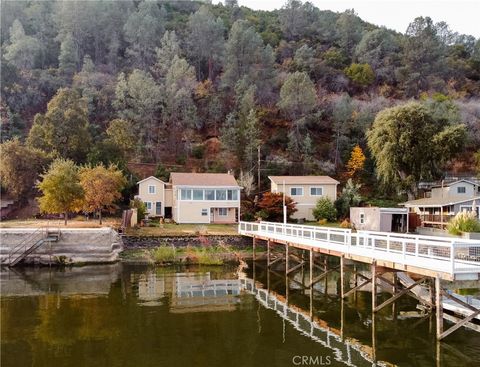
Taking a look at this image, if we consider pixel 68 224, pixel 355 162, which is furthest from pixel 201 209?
pixel 355 162

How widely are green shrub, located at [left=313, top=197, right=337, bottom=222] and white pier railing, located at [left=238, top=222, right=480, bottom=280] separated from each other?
21145mm

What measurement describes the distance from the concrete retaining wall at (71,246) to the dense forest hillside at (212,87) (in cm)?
1736

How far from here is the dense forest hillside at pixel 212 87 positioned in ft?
211

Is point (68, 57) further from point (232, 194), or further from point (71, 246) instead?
point (71, 246)

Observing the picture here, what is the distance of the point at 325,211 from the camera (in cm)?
4784

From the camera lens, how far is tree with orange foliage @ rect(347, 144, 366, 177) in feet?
213

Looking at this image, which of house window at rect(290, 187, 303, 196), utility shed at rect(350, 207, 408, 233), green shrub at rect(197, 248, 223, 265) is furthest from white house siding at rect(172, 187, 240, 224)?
utility shed at rect(350, 207, 408, 233)

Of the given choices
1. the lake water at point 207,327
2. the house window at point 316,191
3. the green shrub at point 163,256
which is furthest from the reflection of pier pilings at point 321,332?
the house window at point 316,191

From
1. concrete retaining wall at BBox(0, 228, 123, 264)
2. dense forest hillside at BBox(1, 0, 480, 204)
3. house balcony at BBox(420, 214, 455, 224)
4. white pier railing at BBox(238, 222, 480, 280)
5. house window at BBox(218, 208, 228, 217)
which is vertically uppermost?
dense forest hillside at BBox(1, 0, 480, 204)

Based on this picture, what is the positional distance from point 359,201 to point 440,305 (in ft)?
116

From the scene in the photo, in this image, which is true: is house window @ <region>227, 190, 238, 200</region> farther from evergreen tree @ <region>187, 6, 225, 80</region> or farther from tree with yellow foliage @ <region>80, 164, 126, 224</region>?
evergreen tree @ <region>187, 6, 225, 80</region>

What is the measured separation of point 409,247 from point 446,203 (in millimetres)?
24492

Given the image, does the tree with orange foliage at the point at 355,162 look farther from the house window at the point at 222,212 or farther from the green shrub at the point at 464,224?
the green shrub at the point at 464,224

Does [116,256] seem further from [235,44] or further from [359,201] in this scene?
[235,44]
